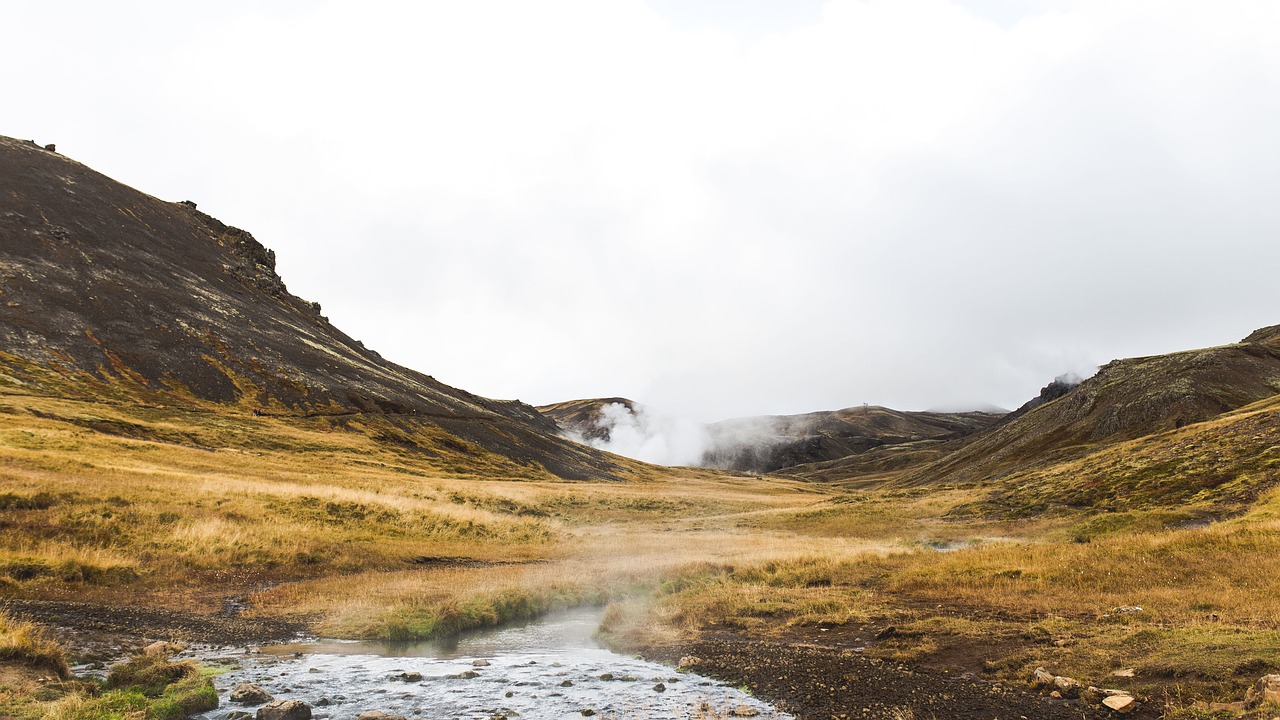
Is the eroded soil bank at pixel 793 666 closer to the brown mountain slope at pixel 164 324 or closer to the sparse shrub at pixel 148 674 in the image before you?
the sparse shrub at pixel 148 674

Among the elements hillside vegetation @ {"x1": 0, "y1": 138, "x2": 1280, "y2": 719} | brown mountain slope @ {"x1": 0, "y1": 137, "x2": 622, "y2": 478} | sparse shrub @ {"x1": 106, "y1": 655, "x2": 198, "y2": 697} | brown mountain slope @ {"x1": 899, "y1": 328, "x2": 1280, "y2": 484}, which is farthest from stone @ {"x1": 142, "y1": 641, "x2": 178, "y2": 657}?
brown mountain slope @ {"x1": 899, "y1": 328, "x2": 1280, "y2": 484}

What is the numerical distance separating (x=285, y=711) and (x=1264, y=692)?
594 inches

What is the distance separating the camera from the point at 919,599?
20344mm

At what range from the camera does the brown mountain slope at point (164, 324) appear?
3319 inches

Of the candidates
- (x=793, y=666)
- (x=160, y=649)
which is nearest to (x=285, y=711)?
(x=160, y=649)

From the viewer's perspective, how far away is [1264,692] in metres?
8.76

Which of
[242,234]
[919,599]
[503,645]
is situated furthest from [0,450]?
[242,234]

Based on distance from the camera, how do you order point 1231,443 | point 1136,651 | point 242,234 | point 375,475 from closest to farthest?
point 1136,651 → point 1231,443 → point 375,475 → point 242,234

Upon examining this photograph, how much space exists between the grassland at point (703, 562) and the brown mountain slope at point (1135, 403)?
50.4 m

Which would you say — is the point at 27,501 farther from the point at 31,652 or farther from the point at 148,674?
the point at 148,674

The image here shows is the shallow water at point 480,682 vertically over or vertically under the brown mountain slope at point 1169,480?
under

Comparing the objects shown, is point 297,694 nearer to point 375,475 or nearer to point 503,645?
point 503,645

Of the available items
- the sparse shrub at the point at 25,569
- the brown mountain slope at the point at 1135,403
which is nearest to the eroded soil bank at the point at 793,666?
the sparse shrub at the point at 25,569

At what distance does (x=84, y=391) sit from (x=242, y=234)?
112m
